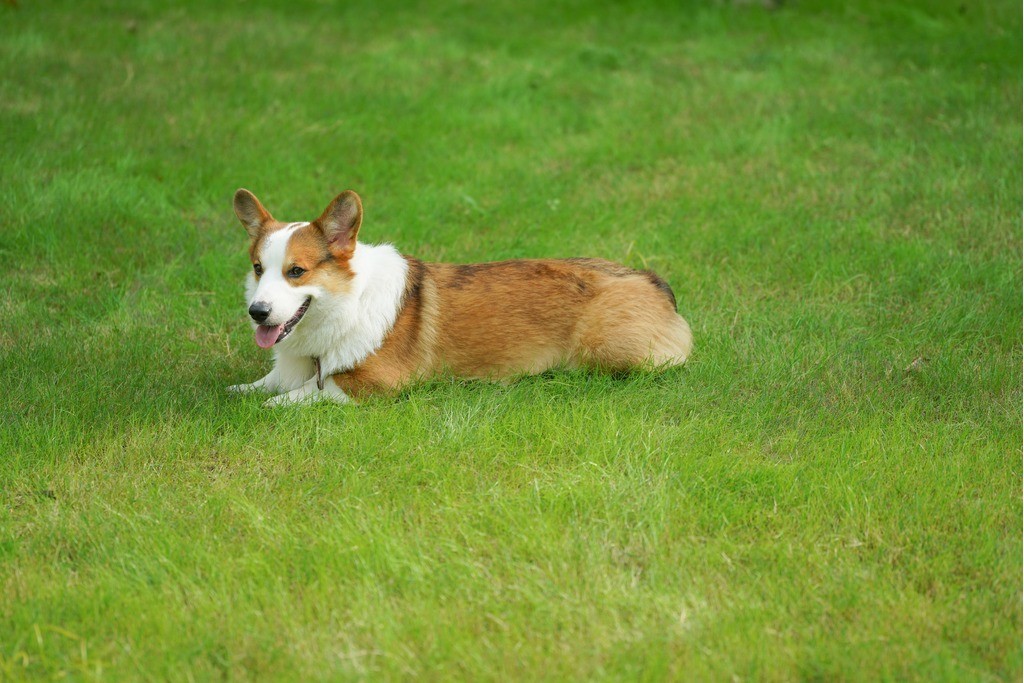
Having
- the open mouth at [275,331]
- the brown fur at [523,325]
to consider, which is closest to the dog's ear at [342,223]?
the open mouth at [275,331]

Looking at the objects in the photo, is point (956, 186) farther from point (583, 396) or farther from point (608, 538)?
point (608, 538)

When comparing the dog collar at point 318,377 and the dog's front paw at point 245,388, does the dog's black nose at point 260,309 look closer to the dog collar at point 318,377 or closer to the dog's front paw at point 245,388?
the dog collar at point 318,377

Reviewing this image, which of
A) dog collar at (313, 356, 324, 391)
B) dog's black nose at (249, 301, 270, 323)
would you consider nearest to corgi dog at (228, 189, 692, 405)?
dog collar at (313, 356, 324, 391)

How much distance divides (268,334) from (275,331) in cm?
3

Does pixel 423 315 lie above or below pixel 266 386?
above

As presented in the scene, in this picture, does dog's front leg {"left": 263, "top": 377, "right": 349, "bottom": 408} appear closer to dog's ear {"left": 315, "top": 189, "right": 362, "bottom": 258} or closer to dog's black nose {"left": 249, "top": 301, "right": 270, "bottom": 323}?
dog's black nose {"left": 249, "top": 301, "right": 270, "bottom": 323}

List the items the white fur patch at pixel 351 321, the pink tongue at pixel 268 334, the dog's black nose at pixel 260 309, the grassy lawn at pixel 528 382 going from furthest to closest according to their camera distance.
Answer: the white fur patch at pixel 351 321 < the pink tongue at pixel 268 334 < the dog's black nose at pixel 260 309 < the grassy lawn at pixel 528 382

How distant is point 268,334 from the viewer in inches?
192

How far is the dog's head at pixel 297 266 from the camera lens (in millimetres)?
4785

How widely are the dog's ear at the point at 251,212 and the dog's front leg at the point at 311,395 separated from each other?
0.79m

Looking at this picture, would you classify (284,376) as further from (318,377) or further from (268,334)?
(268,334)

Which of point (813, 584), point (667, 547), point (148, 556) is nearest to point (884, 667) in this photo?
point (813, 584)

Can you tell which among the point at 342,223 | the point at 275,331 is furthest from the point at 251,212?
the point at 275,331

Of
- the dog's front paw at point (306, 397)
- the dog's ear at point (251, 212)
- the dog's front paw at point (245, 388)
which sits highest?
the dog's ear at point (251, 212)
